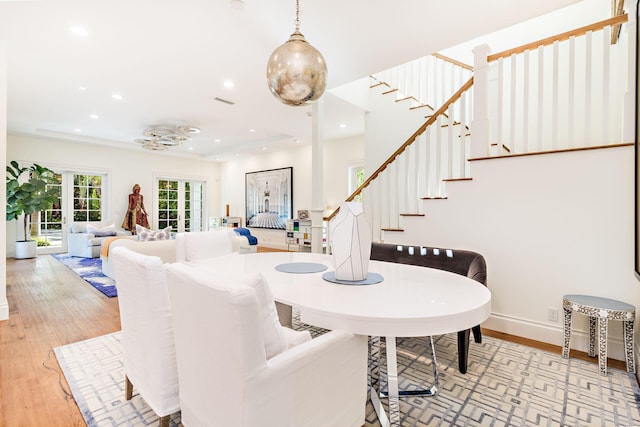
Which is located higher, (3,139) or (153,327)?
(3,139)

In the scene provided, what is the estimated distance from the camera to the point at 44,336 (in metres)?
2.63

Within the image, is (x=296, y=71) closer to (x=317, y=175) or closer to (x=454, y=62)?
(x=317, y=175)

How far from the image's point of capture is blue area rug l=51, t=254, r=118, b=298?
13.3 ft

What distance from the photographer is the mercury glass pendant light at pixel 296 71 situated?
1771 mm

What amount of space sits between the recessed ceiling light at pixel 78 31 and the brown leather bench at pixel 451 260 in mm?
3311

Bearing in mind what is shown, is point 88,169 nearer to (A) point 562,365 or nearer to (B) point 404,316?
(B) point 404,316

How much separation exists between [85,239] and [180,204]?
2.85 metres

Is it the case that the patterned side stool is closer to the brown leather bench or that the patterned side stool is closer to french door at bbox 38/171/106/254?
the brown leather bench

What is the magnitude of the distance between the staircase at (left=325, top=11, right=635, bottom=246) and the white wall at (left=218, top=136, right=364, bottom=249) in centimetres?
211

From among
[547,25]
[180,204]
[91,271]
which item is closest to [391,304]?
[547,25]

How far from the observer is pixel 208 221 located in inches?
381

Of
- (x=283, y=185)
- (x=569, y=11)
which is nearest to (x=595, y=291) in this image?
Result: (x=569, y=11)

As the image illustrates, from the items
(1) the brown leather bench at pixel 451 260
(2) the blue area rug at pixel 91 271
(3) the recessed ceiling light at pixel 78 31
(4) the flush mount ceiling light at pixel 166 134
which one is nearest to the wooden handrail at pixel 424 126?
(1) the brown leather bench at pixel 451 260

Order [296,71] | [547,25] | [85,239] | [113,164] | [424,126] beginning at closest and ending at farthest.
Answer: [296,71] < [424,126] < [547,25] < [85,239] < [113,164]
